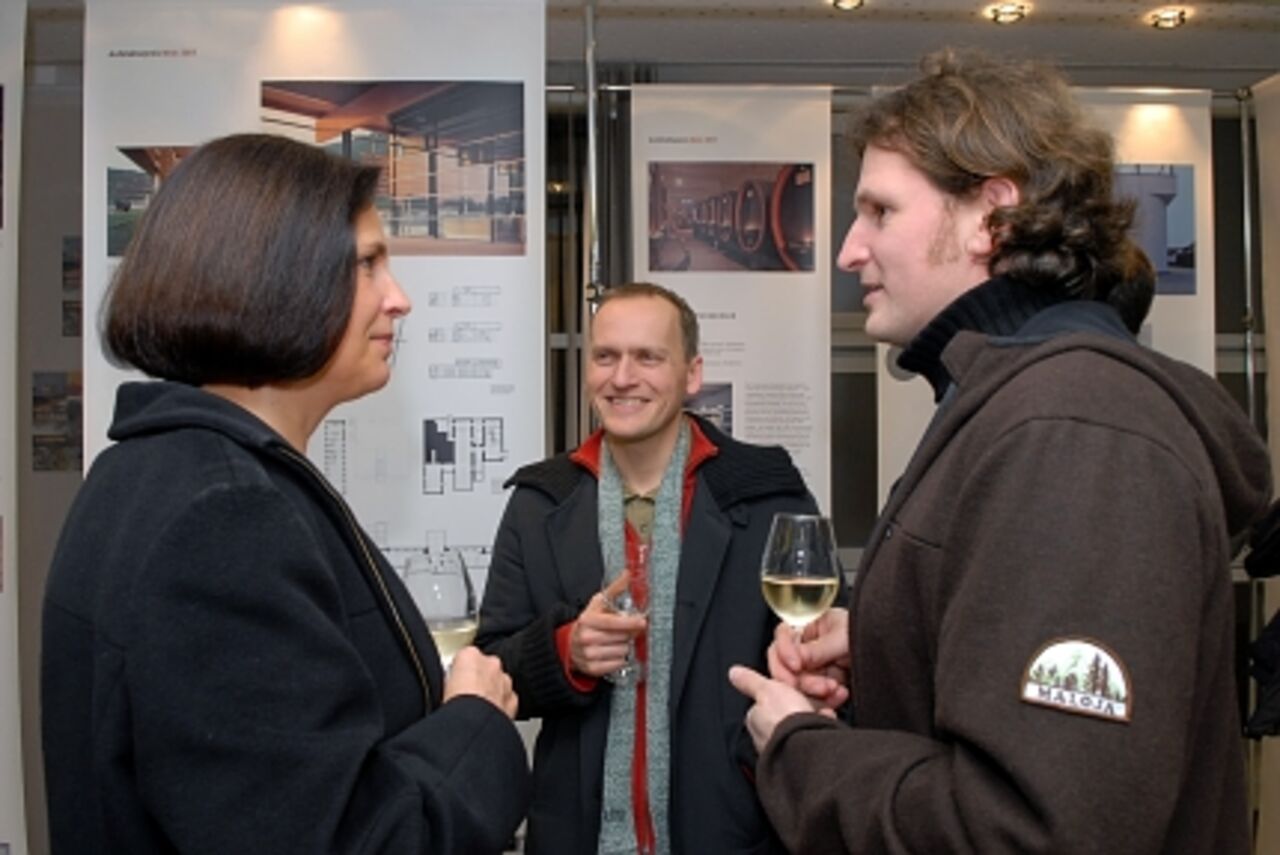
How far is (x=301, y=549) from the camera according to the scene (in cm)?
100

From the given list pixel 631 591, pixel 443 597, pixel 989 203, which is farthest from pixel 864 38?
pixel 443 597

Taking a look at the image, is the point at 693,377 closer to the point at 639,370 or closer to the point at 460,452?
the point at 639,370

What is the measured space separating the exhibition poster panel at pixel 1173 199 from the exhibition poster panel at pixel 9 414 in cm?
267

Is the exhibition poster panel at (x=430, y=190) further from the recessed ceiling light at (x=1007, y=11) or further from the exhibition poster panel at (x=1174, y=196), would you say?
the exhibition poster panel at (x=1174, y=196)

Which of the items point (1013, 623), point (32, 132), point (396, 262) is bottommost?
point (1013, 623)

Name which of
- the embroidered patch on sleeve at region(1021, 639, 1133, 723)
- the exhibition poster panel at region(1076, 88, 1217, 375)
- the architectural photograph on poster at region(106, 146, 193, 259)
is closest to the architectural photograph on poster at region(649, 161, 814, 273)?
the exhibition poster panel at region(1076, 88, 1217, 375)

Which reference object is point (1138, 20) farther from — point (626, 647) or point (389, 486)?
point (626, 647)

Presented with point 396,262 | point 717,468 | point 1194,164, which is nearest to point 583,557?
point 717,468

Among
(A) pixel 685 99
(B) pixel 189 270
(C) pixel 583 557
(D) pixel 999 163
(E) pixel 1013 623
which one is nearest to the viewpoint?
(E) pixel 1013 623

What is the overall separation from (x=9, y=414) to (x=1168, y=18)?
159 inches

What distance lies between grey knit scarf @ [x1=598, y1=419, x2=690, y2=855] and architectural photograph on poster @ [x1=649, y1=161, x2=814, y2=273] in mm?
1594

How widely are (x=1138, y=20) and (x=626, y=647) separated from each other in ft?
11.4

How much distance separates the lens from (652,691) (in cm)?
206

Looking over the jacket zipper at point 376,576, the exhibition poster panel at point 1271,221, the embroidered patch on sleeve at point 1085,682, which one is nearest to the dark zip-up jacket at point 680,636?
the jacket zipper at point 376,576
